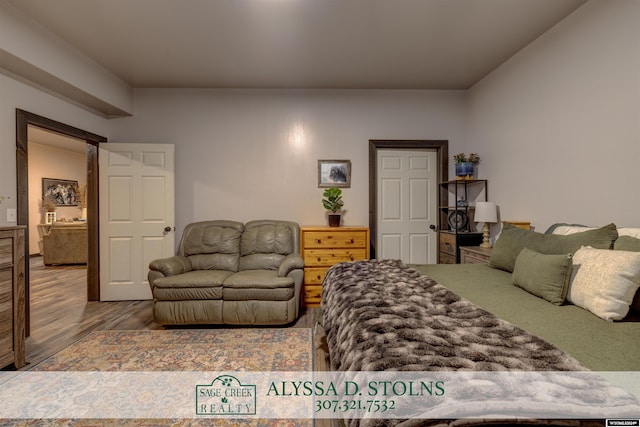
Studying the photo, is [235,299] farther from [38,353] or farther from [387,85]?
[387,85]

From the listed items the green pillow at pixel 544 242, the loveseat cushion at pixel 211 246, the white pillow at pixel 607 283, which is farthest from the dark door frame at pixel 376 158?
the white pillow at pixel 607 283

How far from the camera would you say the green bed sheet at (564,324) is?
3.35 feet

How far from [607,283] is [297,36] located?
2.86 metres

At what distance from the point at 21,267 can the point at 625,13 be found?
15.3 feet

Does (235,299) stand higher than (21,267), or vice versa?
(21,267)

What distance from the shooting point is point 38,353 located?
2547mm

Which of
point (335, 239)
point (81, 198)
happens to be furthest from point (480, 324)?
point (81, 198)

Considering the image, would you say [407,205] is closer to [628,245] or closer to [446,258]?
[446,258]

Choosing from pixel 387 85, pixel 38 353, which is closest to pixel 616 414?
pixel 38 353

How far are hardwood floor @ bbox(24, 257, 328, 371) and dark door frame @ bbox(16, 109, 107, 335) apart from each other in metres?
0.24

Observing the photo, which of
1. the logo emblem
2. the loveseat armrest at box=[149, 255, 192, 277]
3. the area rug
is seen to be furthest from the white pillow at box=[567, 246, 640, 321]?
the loveseat armrest at box=[149, 255, 192, 277]

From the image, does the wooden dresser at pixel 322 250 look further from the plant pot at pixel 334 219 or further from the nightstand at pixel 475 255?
the nightstand at pixel 475 255

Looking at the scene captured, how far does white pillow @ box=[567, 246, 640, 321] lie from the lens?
139 cm

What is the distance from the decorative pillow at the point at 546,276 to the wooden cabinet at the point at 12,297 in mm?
3416
